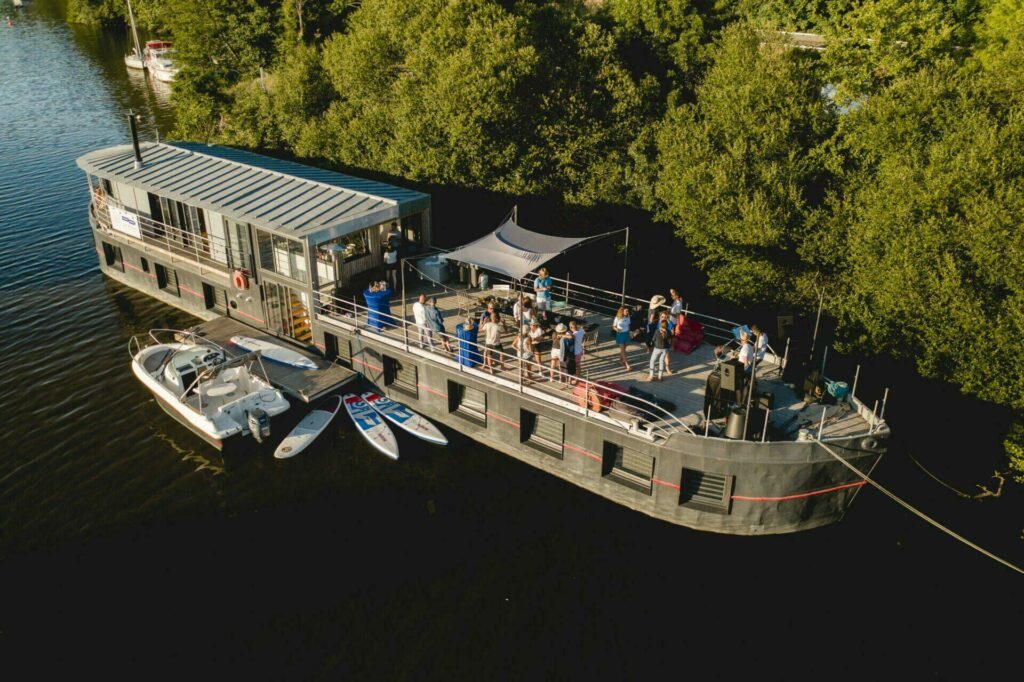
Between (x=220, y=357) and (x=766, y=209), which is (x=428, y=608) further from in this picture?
(x=766, y=209)

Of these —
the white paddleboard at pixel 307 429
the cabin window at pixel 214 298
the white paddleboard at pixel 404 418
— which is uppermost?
the cabin window at pixel 214 298

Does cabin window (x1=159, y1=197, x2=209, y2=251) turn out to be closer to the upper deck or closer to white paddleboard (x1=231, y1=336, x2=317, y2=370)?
white paddleboard (x1=231, y1=336, x2=317, y2=370)

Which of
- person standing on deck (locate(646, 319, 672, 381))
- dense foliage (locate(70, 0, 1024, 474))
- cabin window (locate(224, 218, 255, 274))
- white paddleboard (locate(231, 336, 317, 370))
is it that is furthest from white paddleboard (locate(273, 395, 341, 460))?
dense foliage (locate(70, 0, 1024, 474))

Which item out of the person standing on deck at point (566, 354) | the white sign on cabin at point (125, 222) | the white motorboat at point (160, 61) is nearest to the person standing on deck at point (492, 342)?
the person standing on deck at point (566, 354)

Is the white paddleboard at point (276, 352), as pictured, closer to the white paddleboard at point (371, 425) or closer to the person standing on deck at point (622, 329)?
the white paddleboard at point (371, 425)

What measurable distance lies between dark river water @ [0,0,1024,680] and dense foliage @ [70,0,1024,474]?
5119 mm

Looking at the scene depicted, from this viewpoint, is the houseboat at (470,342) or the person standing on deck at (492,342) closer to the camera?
the houseboat at (470,342)

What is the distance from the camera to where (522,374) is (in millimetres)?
25641

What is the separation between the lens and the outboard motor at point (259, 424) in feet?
88.6

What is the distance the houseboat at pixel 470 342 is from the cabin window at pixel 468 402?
6 cm

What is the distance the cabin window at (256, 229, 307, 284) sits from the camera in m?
30.3

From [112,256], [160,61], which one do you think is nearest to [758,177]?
[112,256]

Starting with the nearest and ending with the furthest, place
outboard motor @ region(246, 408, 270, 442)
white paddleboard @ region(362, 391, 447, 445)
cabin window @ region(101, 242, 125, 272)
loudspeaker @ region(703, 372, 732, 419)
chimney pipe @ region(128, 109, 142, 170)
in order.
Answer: loudspeaker @ region(703, 372, 732, 419), outboard motor @ region(246, 408, 270, 442), white paddleboard @ region(362, 391, 447, 445), chimney pipe @ region(128, 109, 142, 170), cabin window @ region(101, 242, 125, 272)

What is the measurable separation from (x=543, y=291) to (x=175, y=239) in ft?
63.8
